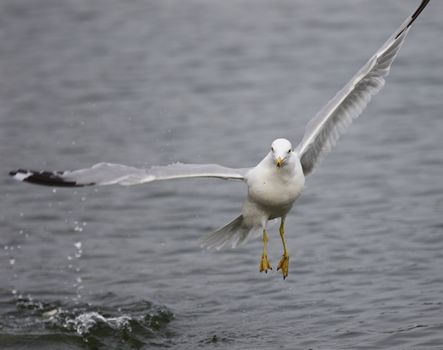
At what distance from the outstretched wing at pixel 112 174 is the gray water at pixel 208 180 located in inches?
72.0

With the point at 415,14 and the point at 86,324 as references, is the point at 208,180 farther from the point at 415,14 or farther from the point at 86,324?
the point at 415,14

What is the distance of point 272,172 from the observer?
1029cm

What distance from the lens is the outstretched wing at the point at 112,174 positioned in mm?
9500

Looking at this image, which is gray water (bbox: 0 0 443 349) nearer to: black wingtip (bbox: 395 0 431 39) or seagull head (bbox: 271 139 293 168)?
seagull head (bbox: 271 139 293 168)

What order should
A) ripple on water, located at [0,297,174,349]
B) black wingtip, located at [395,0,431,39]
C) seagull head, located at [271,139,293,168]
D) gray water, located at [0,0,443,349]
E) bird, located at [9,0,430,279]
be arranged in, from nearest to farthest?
bird, located at [9,0,430,279], seagull head, located at [271,139,293,168], black wingtip, located at [395,0,431,39], ripple on water, located at [0,297,174,349], gray water, located at [0,0,443,349]

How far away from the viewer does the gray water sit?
456 inches

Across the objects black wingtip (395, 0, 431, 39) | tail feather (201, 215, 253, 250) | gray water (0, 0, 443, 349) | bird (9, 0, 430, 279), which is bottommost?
gray water (0, 0, 443, 349)

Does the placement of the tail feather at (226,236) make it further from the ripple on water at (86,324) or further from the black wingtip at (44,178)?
the black wingtip at (44,178)

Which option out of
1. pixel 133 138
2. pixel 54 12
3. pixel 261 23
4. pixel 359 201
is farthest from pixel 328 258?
pixel 54 12

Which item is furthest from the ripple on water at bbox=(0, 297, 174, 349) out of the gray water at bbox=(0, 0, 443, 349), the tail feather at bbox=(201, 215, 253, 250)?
the tail feather at bbox=(201, 215, 253, 250)

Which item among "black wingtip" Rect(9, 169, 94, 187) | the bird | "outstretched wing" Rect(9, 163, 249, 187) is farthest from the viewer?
the bird

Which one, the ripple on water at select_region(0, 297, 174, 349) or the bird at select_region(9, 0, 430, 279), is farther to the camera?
the ripple on water at select_region(0, 297, 174, 349)

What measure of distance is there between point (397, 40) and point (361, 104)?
726mm

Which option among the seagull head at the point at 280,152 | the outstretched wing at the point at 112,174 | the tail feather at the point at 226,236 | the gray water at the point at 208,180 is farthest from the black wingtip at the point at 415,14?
the gray water at the point at 208,180
